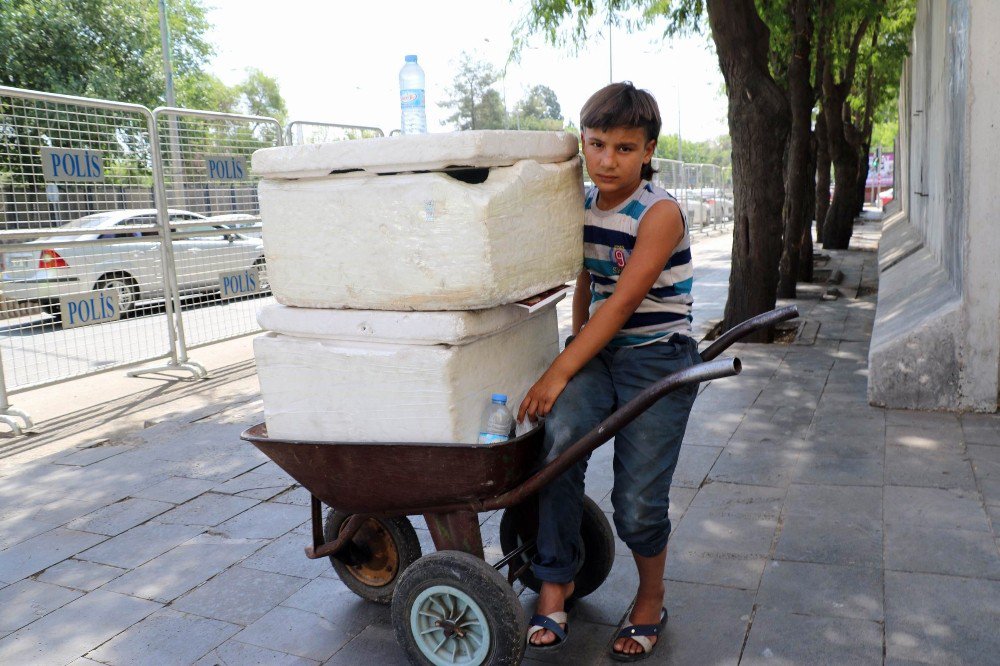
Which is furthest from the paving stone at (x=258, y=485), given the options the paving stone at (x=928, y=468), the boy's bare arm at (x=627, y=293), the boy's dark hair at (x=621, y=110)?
the paving stone at (x=928, y=468)

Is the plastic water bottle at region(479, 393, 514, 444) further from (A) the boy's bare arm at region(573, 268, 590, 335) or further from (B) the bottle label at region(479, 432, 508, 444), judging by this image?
(A) the boy's bare arm at region(573, 268, 590, 335)

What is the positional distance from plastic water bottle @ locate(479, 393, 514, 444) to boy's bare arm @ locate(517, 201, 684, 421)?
129 mm

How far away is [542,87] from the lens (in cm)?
10631

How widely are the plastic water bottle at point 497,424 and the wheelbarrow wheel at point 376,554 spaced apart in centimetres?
68

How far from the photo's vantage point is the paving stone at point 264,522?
3836 millimetres

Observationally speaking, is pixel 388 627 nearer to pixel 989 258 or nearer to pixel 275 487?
pixel 275 487

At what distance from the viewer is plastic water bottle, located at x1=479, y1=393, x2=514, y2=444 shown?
2375 mm

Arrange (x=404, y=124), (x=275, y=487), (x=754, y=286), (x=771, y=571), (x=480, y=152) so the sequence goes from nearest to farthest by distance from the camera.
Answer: (x=480, y=152) < (x=771, y=571) < (x=404, y=124) < (x=275, y=487) < (x=754, y=286)

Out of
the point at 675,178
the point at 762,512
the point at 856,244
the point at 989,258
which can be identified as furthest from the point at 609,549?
the point at 675,178

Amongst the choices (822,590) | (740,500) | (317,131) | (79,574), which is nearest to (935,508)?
(740,500)

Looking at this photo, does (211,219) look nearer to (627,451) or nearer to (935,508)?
(627,451)

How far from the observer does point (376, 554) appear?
9.98ft

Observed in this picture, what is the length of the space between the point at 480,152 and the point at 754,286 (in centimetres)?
601

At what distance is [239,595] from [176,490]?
56.3 inches
